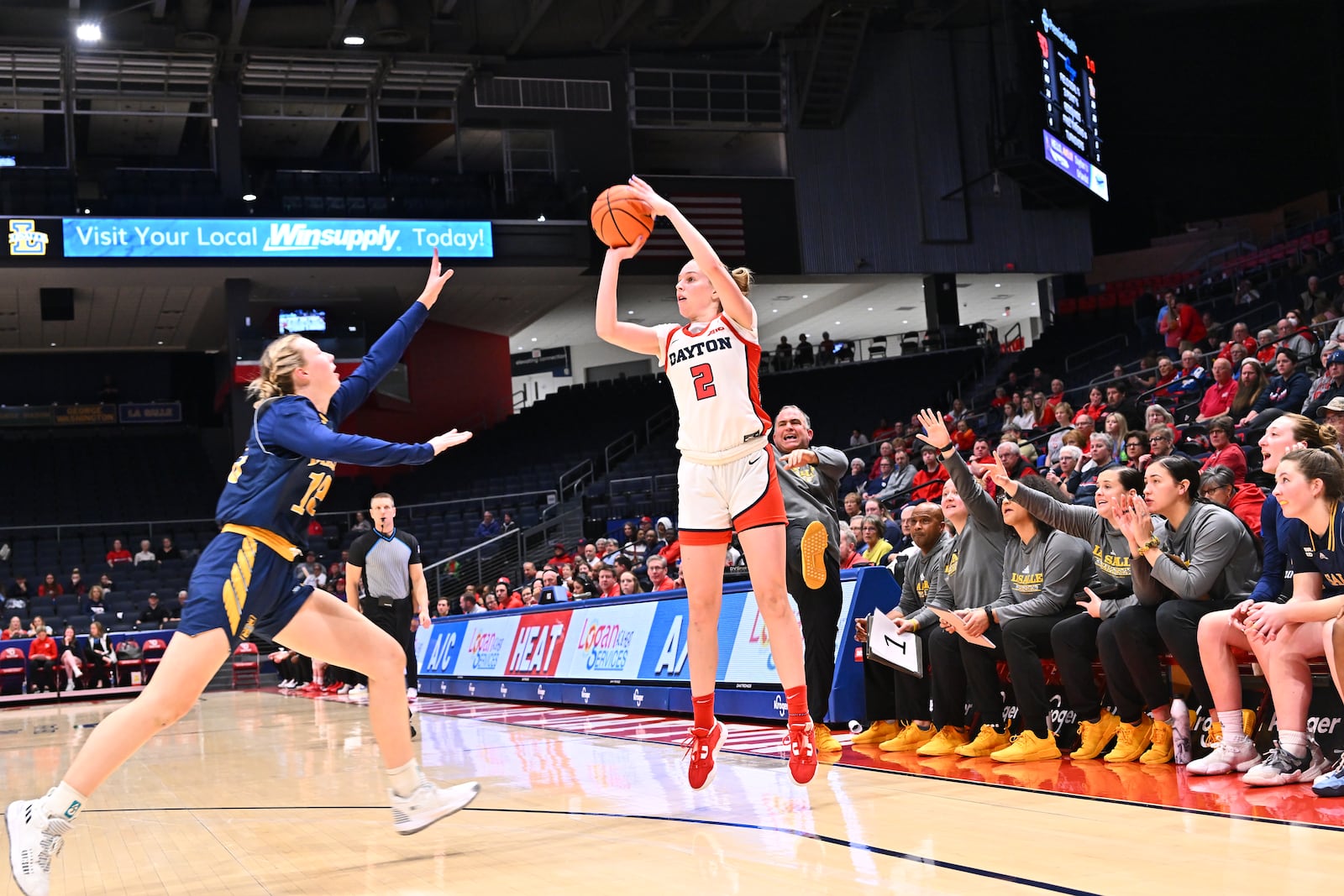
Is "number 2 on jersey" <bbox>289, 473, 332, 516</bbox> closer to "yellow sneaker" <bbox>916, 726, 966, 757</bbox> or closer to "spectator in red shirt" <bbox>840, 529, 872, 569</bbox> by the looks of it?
"yellow sneaker" <bbox>916, 726, 966, 757</bbox>

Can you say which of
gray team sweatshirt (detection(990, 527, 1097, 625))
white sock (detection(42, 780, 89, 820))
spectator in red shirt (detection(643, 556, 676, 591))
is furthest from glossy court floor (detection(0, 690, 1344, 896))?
spectator in red shirt (detection(643, 556, 676, 591))

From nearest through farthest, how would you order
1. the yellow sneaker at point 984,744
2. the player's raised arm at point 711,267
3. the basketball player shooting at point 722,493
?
the player's raised arm at point 711,267 → the basketball player shooting at point 722,493 → the yellow sneaker at point 984,744

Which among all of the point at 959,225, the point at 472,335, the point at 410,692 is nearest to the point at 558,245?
the point at 472,335

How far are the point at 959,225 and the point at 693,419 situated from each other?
2609 cm

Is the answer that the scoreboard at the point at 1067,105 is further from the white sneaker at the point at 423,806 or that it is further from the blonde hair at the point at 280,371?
the white sneaker at the point at 423,806

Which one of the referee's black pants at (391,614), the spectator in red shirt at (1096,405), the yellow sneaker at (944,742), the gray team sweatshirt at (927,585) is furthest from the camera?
the spectator in red shirt at (1096,405)

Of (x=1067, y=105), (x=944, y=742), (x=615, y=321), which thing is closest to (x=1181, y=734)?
(x=944, y=742)

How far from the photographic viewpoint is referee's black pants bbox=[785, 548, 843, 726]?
679cm

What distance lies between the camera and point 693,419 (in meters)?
5.08

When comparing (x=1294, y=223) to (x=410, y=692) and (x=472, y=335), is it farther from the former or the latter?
(x=410, y=692)

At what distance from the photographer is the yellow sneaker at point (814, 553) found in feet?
21.4

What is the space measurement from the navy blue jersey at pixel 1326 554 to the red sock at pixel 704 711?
240 centimetres

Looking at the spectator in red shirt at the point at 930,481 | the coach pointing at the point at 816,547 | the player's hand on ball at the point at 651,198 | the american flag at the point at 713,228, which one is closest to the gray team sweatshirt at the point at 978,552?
the coach pointing at the point at 816,547

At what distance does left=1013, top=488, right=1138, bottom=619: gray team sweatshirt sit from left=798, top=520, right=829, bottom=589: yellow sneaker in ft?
3.39
